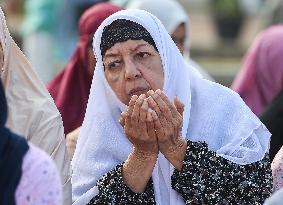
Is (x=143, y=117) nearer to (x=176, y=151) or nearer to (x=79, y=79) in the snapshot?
(x=176, y=151)

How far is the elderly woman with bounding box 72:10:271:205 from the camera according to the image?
430 centimetres

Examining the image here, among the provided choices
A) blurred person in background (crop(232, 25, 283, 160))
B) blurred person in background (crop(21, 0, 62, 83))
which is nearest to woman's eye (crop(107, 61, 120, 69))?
blurred person in background (crop(232, 25, 283, 160))

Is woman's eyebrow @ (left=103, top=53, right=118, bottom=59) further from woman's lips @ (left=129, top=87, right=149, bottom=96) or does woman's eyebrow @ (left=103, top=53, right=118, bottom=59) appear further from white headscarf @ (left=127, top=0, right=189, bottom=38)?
white headscarf @ (left=127, top=0, right=189, bottom=38)

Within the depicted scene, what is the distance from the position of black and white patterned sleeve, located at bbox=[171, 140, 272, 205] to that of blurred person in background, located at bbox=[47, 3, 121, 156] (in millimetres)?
1617

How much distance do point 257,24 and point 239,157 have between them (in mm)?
14693

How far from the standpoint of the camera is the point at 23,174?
11.5 feet

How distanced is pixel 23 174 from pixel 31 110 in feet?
3.32

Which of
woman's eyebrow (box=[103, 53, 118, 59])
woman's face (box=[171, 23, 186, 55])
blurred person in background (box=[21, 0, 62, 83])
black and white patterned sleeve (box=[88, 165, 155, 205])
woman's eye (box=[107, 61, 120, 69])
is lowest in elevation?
blurred person in background (box=[21, 0, 62, 83])

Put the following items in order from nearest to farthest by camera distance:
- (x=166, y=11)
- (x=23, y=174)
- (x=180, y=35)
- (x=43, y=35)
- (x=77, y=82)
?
(x=23, y=174)
(x=77, y=82)
(x=180, y=35)
(x=166, y=11)
(x=43, y=35)

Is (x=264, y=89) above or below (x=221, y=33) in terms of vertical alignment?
above

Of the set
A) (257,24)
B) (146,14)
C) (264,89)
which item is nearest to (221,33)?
(257,24)

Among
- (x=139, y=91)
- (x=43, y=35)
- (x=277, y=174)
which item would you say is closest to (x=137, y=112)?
(x=139, y=91)

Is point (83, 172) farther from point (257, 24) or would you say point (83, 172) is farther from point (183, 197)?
point (257, 24)

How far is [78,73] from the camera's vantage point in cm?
645
